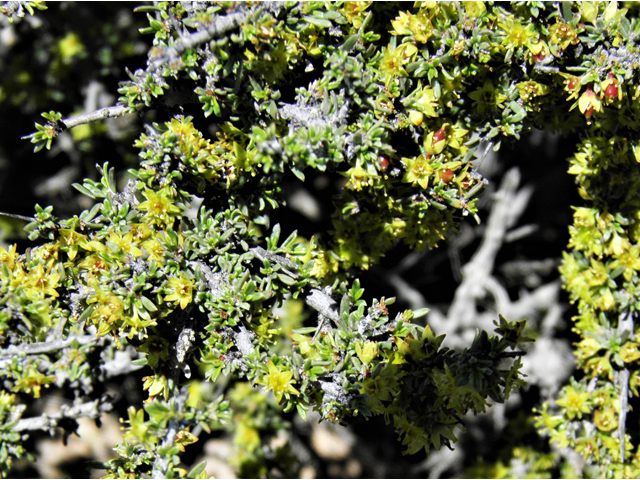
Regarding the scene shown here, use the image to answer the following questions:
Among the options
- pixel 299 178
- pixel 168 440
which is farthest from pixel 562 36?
pixel 168 440

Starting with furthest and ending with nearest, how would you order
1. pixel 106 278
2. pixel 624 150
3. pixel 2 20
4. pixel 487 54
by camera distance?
pixel 2 20 < pixel 624 150 < pixel 487 54 < pixel 106 278

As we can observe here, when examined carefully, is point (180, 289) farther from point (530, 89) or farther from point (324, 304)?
point (530, 89)

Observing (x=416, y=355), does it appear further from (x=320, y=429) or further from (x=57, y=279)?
(x=320, y=429)

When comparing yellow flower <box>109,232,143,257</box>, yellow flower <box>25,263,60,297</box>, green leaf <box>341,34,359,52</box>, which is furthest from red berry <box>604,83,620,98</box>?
yellow flower <box>25,263,60,297</box>

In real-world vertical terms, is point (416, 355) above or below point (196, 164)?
below

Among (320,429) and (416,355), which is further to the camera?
(320,429)

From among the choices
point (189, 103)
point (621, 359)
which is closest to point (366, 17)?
point (189, 103)

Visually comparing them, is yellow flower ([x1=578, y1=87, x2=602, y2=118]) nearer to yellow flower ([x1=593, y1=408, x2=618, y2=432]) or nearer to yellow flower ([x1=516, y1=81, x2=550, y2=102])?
yellow flower ([x1=516, y1=81, x2=550, y2=102])

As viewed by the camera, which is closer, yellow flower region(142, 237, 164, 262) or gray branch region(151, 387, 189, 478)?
gray branch region(151, 387, 189, 478)

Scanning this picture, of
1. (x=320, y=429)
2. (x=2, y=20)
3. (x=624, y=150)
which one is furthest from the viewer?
(x=320, y=429)
